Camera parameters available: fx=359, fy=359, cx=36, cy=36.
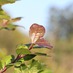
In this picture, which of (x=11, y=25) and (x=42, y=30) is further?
(x=11, y=25)

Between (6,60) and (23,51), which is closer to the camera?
(23,51)

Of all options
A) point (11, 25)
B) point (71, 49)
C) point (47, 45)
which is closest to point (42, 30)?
point (47, 45)

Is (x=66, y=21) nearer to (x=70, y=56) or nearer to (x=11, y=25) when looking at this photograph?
(x=70, y=56)

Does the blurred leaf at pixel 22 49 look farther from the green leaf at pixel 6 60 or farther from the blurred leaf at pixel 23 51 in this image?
the green leaf at pixel 6 60

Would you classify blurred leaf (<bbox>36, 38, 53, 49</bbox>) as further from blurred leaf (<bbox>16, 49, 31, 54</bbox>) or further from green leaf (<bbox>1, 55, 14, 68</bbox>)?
green leaf (<bbox>1, 55, 14, 68</bbox>)

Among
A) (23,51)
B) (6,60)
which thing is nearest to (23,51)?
(23,51)

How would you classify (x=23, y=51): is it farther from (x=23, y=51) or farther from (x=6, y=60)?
(x=6, y=60)

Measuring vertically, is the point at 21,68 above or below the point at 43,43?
below

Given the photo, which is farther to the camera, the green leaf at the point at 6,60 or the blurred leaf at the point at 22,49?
the green leaf at the point at 6,60

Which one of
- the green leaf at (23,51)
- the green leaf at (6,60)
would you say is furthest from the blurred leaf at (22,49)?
the green leaf at (6,60)

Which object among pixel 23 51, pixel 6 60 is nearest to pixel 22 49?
pixel 23 51

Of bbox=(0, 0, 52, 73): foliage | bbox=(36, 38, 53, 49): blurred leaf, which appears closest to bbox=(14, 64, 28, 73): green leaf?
bbox=(0, 0, 52, 73): foliage
